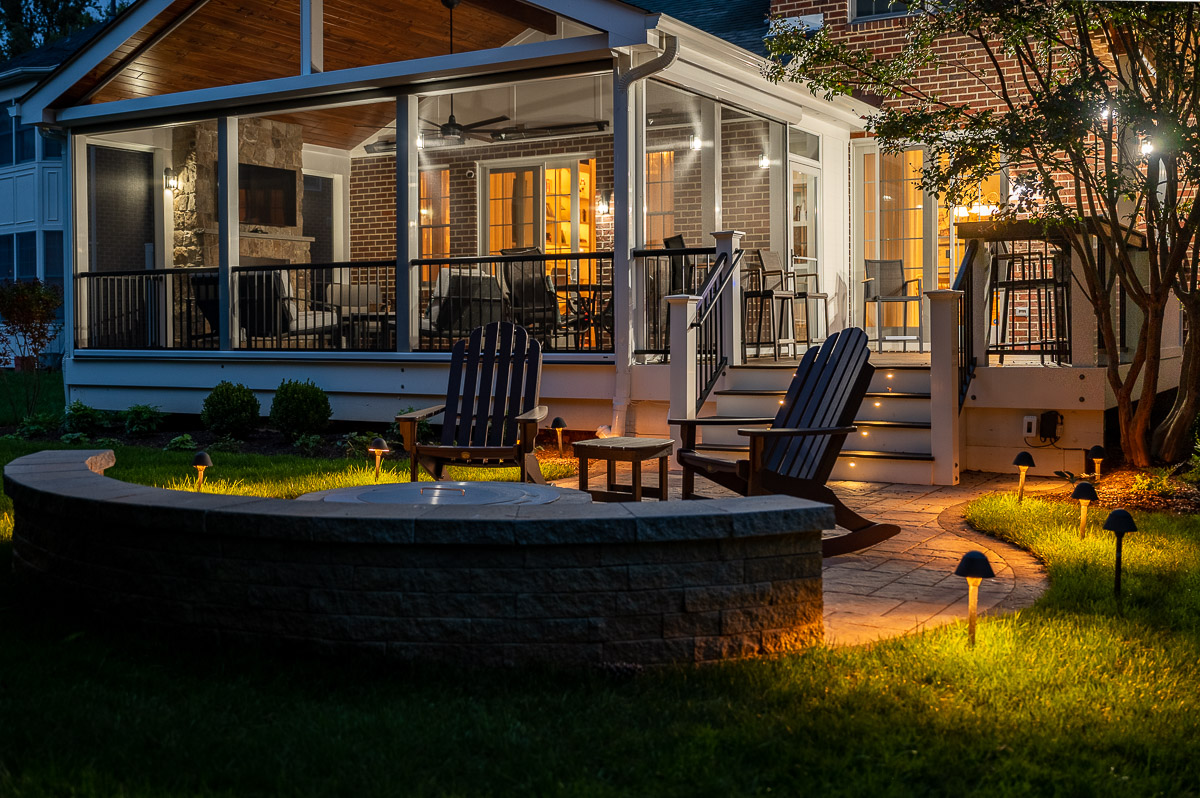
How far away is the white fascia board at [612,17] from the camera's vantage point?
29.1 feet

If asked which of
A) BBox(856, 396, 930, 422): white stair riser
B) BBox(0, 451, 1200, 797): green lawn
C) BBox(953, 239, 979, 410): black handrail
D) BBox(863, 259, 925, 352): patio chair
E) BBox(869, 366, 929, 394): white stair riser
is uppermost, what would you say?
BBox(863, 259, 925, 352): patio chair

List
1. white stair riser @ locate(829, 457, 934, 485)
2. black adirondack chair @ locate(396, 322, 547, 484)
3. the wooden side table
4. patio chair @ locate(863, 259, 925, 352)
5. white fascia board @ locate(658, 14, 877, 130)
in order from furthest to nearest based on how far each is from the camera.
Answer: patio chair @ locate(863, 259, 925, 352), white fascia board @ locate(658, 14, 877, 130), white stair riser @ locate(829, 457, 934, 485), black adirondack chair @ locate(396, 322, 547, 484), the wooden side table

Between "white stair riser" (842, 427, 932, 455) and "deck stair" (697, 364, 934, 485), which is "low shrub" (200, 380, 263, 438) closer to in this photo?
"deck stair" (697, 364, 934, 485)

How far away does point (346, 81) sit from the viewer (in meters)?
10.7

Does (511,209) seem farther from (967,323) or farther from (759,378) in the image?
(967,323)

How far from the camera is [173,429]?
39.9ft

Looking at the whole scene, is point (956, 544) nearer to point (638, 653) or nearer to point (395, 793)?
point (638, 653)

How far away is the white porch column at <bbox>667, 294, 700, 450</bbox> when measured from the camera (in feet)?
29.2

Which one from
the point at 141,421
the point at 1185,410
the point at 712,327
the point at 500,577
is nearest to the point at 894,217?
the point at 712,327

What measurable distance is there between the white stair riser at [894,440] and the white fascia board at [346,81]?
3.62m

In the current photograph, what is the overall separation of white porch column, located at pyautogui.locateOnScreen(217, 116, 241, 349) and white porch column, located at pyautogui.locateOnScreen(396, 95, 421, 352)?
6.60 ft

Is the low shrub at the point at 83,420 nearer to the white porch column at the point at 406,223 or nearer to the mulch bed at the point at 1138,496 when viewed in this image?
the white porch column at the point at 406,223

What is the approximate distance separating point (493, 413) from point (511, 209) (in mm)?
7626

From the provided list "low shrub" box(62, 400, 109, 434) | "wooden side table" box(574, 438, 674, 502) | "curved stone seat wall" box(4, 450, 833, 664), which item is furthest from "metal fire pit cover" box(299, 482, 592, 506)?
"low shrub" box(62, 400, 109, 434)
